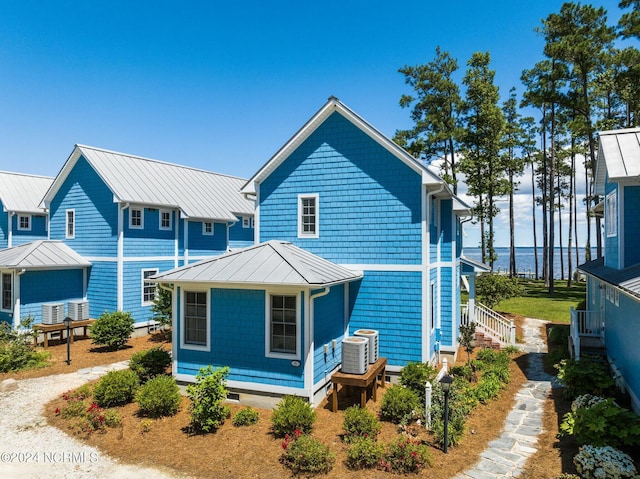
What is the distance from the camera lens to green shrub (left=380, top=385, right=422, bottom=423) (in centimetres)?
963

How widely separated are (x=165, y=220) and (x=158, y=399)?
13452mm

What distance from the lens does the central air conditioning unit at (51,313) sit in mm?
17719

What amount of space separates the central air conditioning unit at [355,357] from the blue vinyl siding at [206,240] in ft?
48.2

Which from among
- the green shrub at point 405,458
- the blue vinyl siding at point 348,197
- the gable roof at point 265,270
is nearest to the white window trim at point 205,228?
the blue vinyl siding at point 348,197

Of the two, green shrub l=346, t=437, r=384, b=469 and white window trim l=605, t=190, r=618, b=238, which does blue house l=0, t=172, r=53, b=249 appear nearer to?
green shrub l=346, t=437, r=384, b=469

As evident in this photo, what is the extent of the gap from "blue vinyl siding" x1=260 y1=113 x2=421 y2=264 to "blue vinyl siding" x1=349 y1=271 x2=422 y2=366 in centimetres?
61

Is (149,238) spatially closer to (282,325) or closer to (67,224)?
(67,224)

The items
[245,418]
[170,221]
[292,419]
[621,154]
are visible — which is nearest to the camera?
[292,419]

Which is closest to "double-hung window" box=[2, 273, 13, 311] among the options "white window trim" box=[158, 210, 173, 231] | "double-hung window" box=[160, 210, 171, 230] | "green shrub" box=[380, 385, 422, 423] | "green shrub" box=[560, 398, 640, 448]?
"white window trim" box=[158, 210, 173, 231]

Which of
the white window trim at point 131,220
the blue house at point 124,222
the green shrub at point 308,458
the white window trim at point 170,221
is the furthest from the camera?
the white window trim at point 170,221

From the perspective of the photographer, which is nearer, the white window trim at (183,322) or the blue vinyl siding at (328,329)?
the blue vinyl siding at (328,329)

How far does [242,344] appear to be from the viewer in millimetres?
10727

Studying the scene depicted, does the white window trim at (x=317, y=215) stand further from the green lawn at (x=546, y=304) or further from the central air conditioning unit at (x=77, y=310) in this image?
the green lawn at (x=546, y=304)

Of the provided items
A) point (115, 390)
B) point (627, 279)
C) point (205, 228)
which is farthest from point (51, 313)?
point (627, 279)
